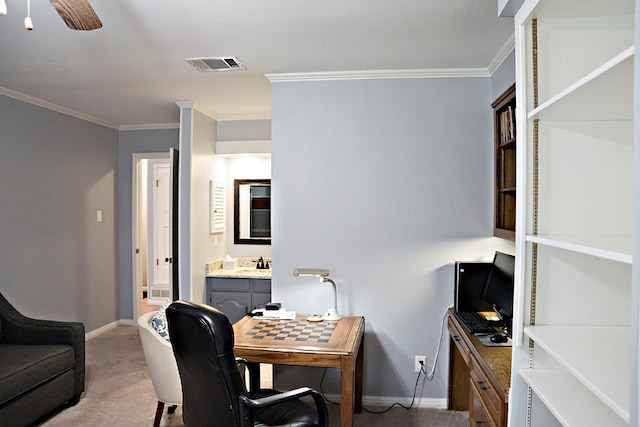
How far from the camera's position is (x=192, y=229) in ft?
14.2

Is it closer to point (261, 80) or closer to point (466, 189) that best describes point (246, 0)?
point (261, 80)

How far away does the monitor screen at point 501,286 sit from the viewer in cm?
261

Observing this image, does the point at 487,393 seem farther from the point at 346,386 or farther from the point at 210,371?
the point at 210,371

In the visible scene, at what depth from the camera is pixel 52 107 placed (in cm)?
438

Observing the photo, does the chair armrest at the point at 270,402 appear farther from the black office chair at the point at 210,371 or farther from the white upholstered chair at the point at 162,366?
the white upholstered chair at the point at 162,366

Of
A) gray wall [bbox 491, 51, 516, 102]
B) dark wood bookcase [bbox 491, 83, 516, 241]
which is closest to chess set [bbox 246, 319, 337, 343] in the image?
dark wood bookcase [bbox 491, 83, 516, 241]

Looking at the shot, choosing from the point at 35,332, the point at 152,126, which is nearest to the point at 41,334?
the point at 35,332

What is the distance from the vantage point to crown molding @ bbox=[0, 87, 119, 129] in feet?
12.7

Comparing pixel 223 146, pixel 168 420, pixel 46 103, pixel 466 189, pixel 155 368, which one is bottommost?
pixel 168 420

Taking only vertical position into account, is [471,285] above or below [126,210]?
below

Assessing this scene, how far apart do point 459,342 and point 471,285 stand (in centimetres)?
47

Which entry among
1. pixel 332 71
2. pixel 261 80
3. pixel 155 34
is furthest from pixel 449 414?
pixel 155 34

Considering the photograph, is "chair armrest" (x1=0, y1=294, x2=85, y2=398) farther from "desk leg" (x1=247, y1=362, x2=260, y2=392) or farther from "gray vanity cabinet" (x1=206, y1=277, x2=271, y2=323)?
"desk leg" (x1=247, y1=362, x2=260, y2=392)

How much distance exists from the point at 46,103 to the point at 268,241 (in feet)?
8.16
